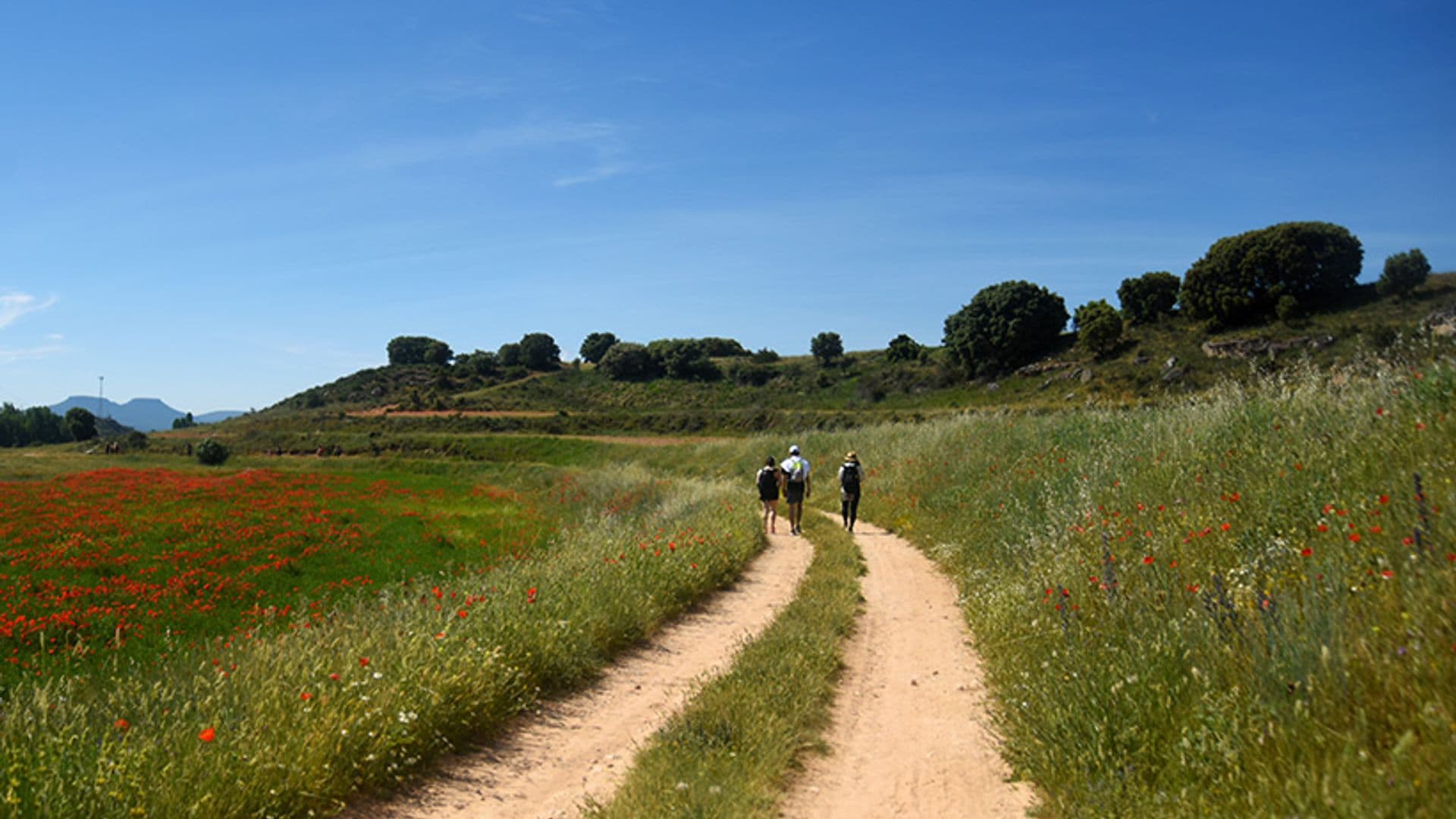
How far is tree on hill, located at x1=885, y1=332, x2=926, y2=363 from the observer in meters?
79.6

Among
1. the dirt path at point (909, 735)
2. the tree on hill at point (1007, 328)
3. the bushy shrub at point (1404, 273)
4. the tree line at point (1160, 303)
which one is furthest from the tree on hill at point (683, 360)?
the dirt path at point (909, 735)

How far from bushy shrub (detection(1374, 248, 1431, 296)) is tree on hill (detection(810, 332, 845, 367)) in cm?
5451

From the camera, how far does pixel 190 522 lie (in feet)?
65.1

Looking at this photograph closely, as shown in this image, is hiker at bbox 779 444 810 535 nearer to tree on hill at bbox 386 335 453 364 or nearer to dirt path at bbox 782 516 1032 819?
dirt path at bbox 782 516 1032 819

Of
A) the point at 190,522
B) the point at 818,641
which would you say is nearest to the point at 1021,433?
the point at 818,641

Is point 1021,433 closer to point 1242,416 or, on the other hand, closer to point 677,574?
point 1242,416

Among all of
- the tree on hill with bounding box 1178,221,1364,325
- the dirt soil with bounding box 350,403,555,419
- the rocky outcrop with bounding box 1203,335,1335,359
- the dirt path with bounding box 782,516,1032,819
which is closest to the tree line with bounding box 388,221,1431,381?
the tree on hill with bounding box 1178,221,1364,325

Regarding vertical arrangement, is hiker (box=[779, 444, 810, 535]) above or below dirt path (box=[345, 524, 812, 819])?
above

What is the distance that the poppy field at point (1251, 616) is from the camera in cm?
321

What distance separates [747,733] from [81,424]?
3995 inches

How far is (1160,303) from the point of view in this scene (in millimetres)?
61250

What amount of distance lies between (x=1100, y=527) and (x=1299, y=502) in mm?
2280

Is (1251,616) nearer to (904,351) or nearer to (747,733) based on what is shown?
(747,733)

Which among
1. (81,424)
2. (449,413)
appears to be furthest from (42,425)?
(449,413)
